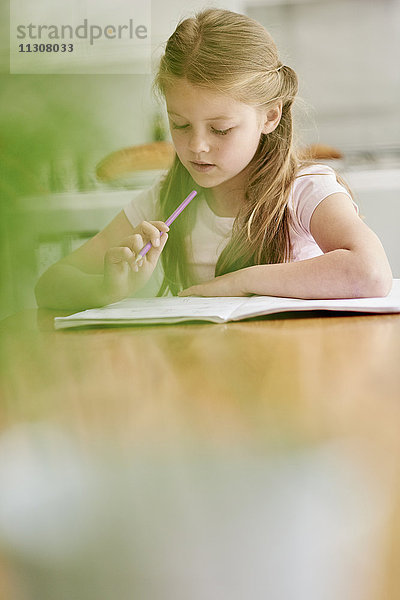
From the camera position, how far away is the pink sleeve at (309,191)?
1175 millimetres

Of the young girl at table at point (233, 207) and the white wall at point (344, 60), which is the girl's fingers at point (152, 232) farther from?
the white wall at point (344, 60)

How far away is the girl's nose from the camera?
1090mm

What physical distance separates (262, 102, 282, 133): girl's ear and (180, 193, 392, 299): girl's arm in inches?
14.4

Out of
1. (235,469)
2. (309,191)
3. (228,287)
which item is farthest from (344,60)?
(235,469)

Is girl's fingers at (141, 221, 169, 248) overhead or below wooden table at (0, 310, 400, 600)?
overhead

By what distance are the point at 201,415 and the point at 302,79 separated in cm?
294

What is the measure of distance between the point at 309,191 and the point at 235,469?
3.43 feet

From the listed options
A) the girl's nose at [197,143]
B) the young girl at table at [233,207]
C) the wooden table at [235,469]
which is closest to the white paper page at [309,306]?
the young girl at table at [233,207]

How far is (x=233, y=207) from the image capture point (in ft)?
4.52

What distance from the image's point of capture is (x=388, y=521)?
0.63 feet

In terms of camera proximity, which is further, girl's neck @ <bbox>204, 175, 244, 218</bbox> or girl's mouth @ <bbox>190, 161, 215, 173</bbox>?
girl's neck @ <bbox>204, 175, 244, 218</bbox>

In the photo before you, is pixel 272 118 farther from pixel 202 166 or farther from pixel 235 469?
pixel 235 469

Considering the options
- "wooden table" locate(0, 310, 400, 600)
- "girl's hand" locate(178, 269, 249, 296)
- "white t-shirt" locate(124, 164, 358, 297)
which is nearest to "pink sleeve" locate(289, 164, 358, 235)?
"white t-shirt" locate(124, 164, 358, 297)

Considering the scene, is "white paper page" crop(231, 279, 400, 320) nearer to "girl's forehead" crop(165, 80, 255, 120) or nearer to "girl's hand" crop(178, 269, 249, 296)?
"girl's hand" crop(178, 269, 249, 296)
